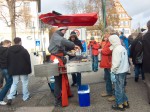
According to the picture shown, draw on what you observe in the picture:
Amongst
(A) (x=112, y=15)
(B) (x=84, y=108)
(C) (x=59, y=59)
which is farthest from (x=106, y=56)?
(A) (x=112, y=15)

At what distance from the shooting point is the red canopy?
25.3ft

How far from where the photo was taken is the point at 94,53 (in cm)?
1558

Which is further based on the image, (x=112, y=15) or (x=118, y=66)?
(x=112, y=15)

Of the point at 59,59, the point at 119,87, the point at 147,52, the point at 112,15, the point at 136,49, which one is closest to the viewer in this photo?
the point at 119,87

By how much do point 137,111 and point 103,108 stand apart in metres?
0.85

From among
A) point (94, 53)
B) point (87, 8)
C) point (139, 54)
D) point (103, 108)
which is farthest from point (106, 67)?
point (87, 8)

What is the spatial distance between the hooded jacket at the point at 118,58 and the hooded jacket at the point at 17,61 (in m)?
2.81

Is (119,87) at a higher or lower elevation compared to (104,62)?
lower

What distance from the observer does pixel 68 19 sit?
8000 mm

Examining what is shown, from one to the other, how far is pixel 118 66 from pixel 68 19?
7.52 ft

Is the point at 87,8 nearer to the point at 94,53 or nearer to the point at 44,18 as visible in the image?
the point at 94,53

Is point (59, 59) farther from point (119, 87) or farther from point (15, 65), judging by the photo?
point (119, 87)

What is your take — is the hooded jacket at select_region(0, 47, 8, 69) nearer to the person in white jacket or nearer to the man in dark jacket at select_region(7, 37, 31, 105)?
the man in dark jacket at select_region(7, 37, 31, 105)

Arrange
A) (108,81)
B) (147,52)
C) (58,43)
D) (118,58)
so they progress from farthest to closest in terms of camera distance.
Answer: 1. (108,81)
2. (58,43)
3. (147,52)
4. (118,58)
